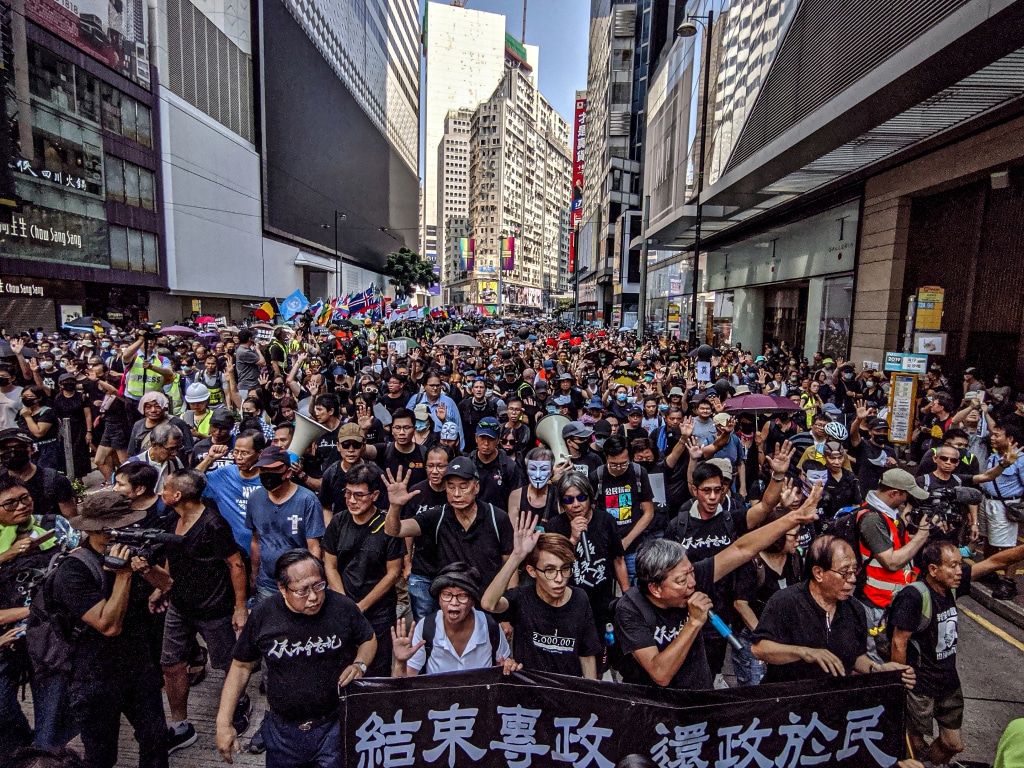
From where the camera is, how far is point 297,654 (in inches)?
110

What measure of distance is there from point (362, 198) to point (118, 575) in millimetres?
71433

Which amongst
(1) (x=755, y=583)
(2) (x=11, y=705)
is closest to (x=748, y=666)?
(1) (x=755, y=583)

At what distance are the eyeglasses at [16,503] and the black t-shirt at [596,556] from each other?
3.14 metres

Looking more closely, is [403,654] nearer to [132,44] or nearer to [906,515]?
[906,515]

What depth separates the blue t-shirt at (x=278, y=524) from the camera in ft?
12.8

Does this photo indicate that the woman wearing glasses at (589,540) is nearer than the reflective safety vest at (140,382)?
Yes

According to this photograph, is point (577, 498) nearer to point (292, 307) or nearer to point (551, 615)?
point (551, 615)

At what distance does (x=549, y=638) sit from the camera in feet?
9.80

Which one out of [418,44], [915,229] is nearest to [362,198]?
[418,44]

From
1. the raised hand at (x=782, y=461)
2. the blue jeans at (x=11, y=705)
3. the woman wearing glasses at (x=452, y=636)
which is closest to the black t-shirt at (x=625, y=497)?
the raised hand at (x=782, y=461)

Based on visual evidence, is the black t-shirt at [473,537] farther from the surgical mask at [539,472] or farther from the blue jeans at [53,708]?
the blue jeans at [53,708]

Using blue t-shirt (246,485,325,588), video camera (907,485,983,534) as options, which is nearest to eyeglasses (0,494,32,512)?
blue t-shirt (246,485,325,588)

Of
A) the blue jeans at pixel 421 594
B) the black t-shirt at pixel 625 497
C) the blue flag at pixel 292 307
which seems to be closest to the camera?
the blue jeans at pixel 421 594

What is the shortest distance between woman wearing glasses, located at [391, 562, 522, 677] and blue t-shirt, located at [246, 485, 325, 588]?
134cm
